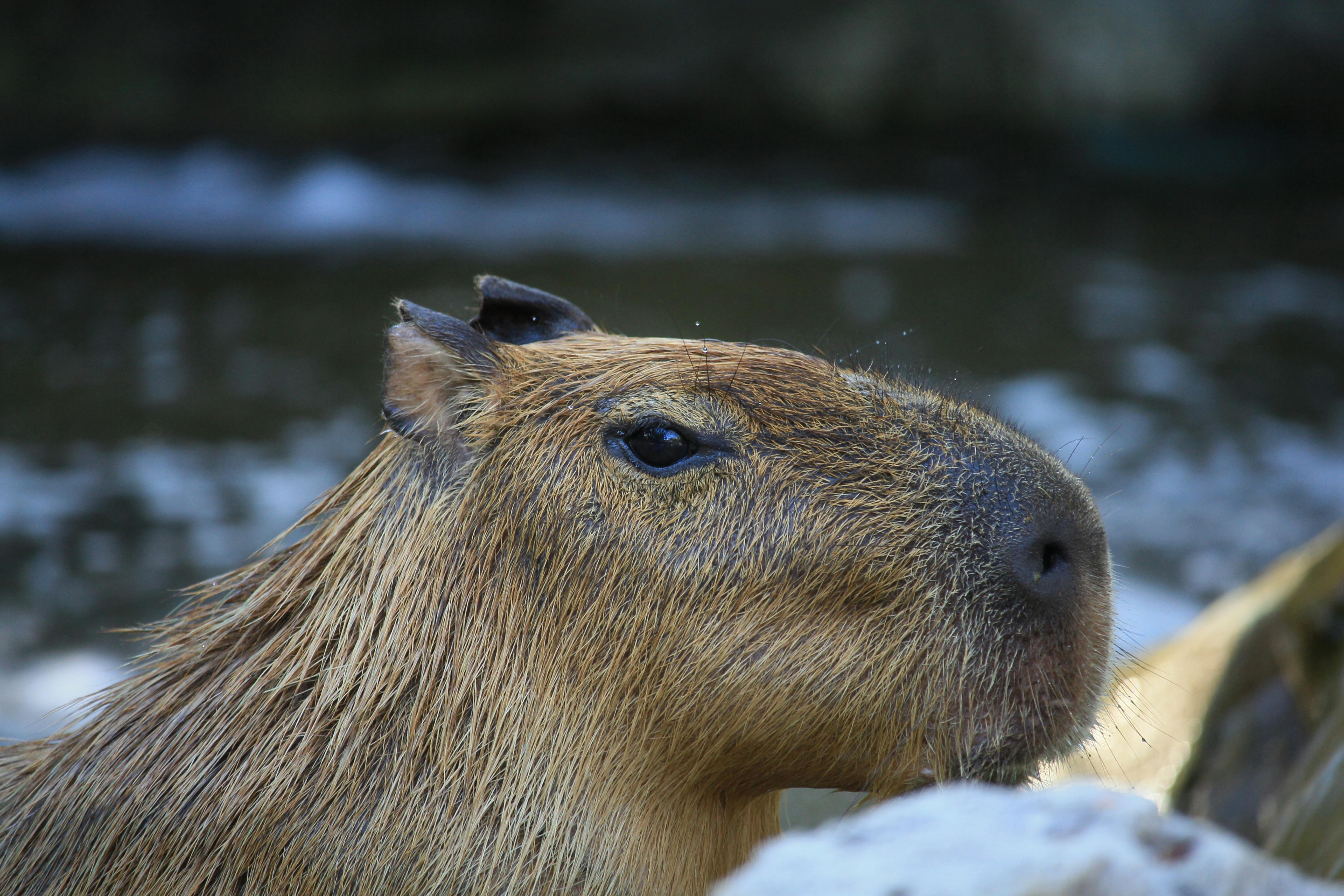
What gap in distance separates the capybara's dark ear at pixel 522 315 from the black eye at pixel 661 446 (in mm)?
601

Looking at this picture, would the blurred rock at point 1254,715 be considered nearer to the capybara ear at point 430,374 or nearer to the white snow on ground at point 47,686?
the capybara ear at point 430,374

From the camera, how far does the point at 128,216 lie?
11.2m

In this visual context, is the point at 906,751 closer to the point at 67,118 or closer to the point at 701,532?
the point at 701,532

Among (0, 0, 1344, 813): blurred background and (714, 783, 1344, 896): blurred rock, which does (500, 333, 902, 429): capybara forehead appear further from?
(714, 783, 1344, 896): blurred rock

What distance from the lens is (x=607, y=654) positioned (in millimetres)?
2297

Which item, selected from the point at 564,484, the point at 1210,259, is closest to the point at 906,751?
the point at 564,484

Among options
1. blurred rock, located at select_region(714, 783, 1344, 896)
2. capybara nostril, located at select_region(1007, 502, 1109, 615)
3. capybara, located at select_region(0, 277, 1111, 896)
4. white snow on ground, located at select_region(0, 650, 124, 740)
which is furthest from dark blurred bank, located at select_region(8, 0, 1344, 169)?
blurred rock, located at select_region(714, 783, 1344, 896)

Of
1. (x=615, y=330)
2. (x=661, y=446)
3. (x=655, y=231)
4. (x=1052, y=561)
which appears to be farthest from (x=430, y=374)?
(x=655, y=231)

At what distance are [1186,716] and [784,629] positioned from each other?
2.92m

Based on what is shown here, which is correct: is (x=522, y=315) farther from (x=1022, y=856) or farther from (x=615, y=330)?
(x=615, y=330)

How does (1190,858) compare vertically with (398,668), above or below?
above

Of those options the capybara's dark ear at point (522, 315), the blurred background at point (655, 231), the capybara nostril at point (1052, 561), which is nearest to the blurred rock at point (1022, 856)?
the capybara nostril at point (1052, 561)

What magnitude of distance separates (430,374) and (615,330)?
18.0 ft

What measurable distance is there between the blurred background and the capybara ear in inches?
38.0
